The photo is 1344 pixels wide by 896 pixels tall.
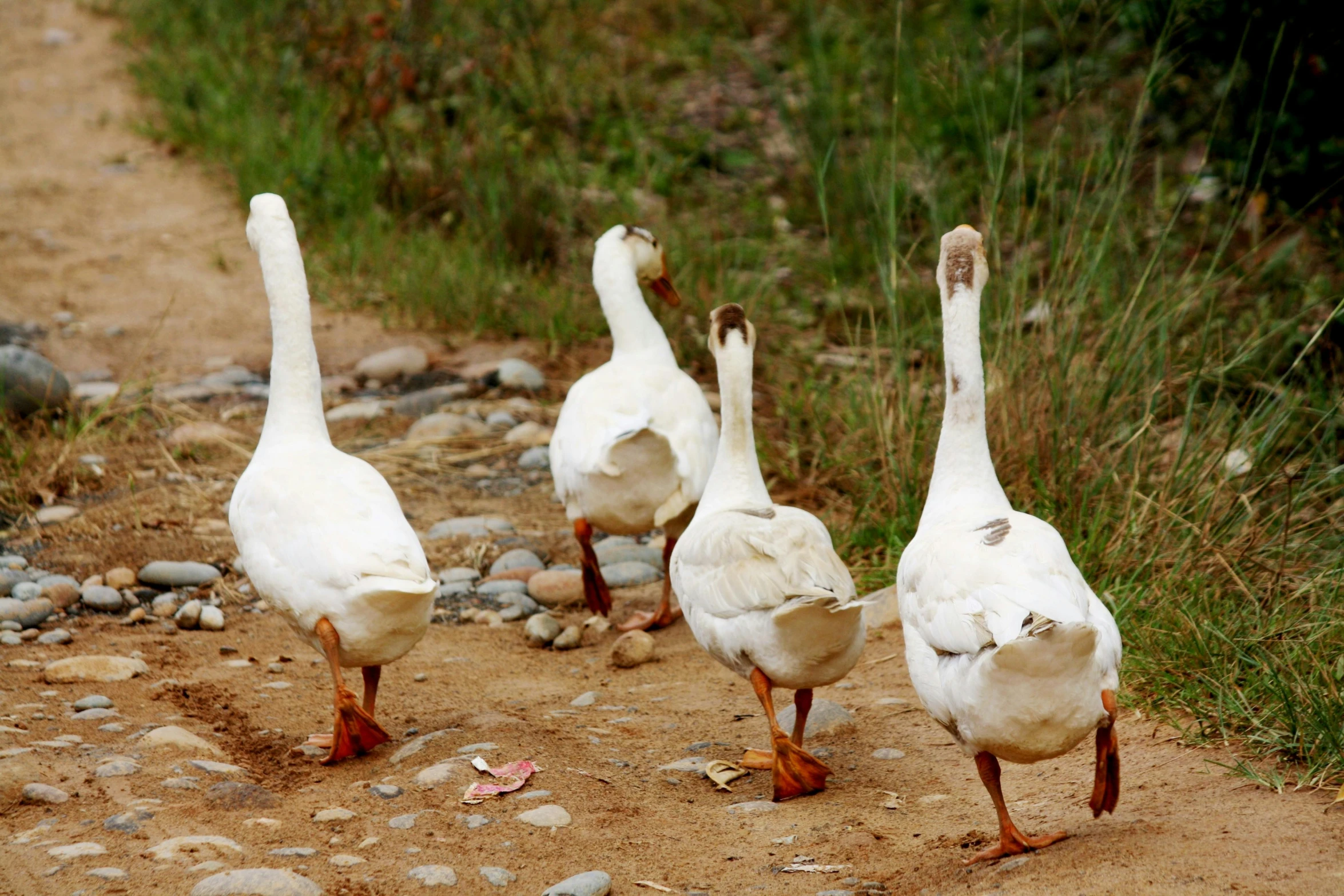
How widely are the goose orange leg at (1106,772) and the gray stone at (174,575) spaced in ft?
13.5

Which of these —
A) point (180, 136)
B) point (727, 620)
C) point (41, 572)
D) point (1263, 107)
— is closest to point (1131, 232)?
point (1263, 107)

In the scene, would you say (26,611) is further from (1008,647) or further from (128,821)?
(1008,647)

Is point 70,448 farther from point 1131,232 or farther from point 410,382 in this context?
point 1131,232

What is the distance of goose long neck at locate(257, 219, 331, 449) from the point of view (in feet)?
15.8

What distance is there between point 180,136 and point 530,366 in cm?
461

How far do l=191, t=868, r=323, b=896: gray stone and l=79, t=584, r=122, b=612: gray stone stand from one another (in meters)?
2.68

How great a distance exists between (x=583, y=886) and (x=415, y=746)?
1102 mm

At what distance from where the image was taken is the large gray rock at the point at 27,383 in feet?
22.3

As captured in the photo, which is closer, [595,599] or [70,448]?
[595,599]

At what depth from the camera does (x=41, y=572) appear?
5648mm

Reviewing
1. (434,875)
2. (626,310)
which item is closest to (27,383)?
(626,310)

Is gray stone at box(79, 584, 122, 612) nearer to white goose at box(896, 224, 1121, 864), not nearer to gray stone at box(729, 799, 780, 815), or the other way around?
gray stone at box(729, 799, 780, 815)

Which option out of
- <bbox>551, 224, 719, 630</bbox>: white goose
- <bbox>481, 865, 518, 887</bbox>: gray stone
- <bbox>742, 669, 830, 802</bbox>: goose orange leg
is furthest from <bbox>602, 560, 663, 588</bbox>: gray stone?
<bbox>481, 865, 518, 887</bbox>: gray stone

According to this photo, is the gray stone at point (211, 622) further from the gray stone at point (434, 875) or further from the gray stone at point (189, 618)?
the gray stone at point (434, 875)
